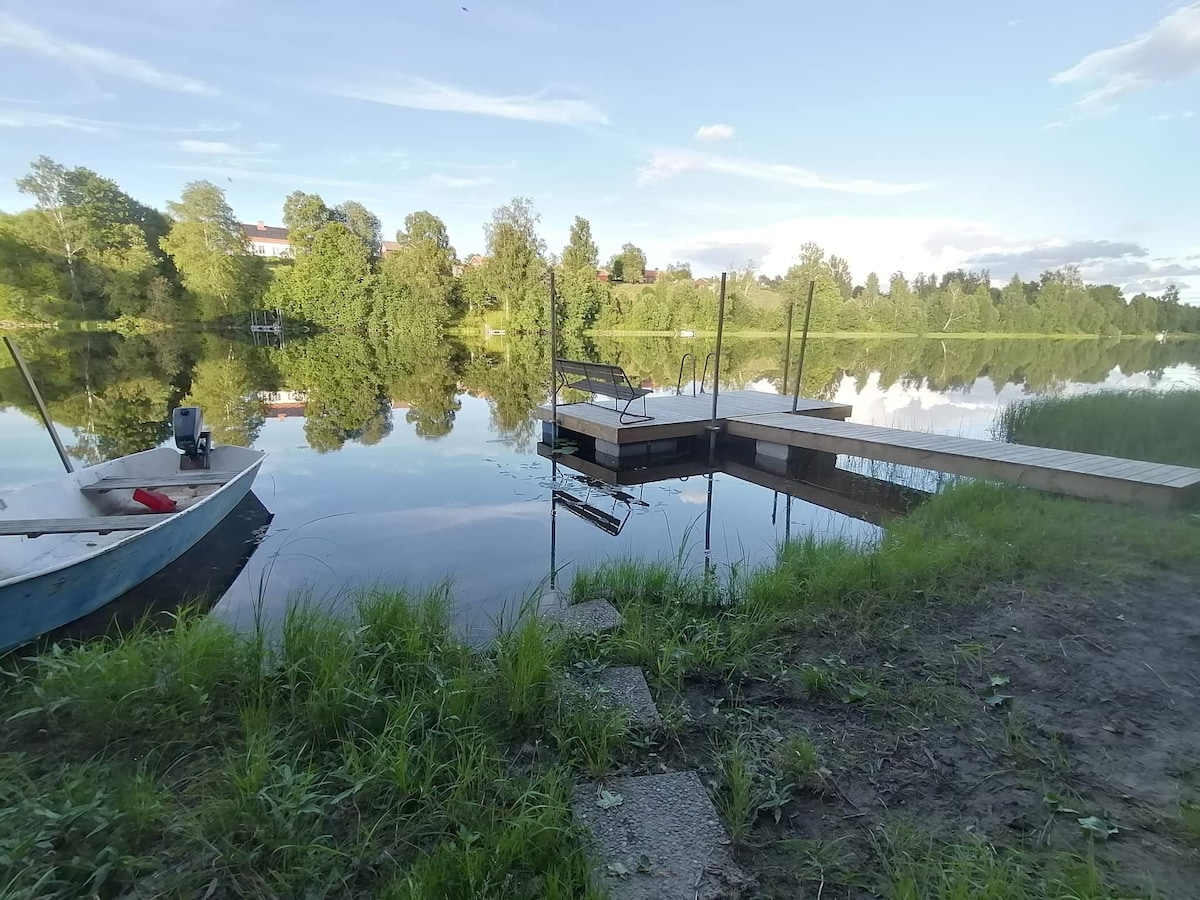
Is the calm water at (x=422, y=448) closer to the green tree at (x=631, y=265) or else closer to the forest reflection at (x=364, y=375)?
the forest reflection at (x=364, y=375)

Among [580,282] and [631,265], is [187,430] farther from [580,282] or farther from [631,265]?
[631,265]

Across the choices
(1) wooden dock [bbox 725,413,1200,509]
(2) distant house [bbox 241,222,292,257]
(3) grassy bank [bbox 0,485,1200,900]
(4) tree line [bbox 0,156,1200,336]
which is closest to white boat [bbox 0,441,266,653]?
(3) grassy bank [bbox 0,485,1200,900]

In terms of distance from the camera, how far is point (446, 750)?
87.1 inches

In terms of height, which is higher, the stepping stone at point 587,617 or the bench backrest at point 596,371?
the bench backrest at point 596,371

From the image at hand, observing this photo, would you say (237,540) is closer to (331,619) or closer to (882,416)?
(331,619)

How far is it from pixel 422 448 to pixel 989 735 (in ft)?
28.8

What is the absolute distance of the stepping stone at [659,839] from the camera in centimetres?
163

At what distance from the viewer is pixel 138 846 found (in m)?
1.70

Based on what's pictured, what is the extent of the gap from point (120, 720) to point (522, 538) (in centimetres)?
377

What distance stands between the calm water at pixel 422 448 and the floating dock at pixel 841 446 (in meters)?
0.89

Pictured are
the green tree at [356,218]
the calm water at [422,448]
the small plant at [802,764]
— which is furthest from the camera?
the green tree at [356,218]

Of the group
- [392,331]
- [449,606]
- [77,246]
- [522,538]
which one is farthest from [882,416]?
[77,246]

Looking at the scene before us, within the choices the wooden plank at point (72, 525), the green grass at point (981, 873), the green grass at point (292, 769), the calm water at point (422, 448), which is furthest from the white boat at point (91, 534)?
the green grass at point (981, 873)

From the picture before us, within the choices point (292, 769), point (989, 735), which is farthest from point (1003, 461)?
point (292, 769)
